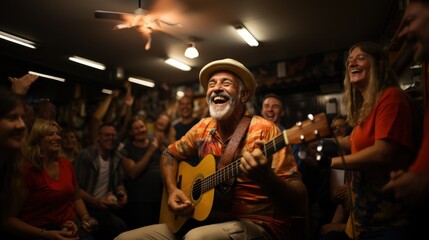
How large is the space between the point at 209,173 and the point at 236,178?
200 mm

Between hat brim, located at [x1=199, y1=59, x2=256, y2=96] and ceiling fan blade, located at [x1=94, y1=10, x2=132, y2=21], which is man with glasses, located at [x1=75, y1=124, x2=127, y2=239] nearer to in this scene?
ceiling fan blade, located at [x1=94, y1=10, x2=132, y2=21]

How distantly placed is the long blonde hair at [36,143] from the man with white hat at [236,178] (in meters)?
0.97

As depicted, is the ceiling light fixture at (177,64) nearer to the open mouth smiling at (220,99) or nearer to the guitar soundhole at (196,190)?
the open mouth smiling at (220,99)

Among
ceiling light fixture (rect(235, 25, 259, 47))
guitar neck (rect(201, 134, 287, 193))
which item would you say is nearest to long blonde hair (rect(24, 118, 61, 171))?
guitar neck (rect(201, 134, 287, 193))

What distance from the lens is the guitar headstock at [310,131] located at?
1.49m

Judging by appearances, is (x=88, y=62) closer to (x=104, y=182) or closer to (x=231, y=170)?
(x=104, y=182)

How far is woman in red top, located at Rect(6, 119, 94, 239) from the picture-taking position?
2.25 m

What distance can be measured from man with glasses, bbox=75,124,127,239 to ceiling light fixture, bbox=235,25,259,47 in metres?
2.73

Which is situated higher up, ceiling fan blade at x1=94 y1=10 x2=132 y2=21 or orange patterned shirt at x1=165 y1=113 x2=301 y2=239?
ceiling fan blade at x1=94 y1=10 x2=132 y2=21

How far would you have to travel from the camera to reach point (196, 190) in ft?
7.06

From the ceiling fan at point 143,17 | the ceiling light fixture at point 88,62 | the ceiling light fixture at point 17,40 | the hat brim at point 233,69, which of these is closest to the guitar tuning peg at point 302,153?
the hat brim at point 233,69

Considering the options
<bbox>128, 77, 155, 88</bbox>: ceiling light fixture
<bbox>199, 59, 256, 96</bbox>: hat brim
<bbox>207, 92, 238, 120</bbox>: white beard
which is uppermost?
<bbox>128, 77, 155, 88</bbox>: ceiling light fixture

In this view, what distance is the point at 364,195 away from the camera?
159 centimetres

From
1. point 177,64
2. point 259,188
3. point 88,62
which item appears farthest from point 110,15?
point 88,62
